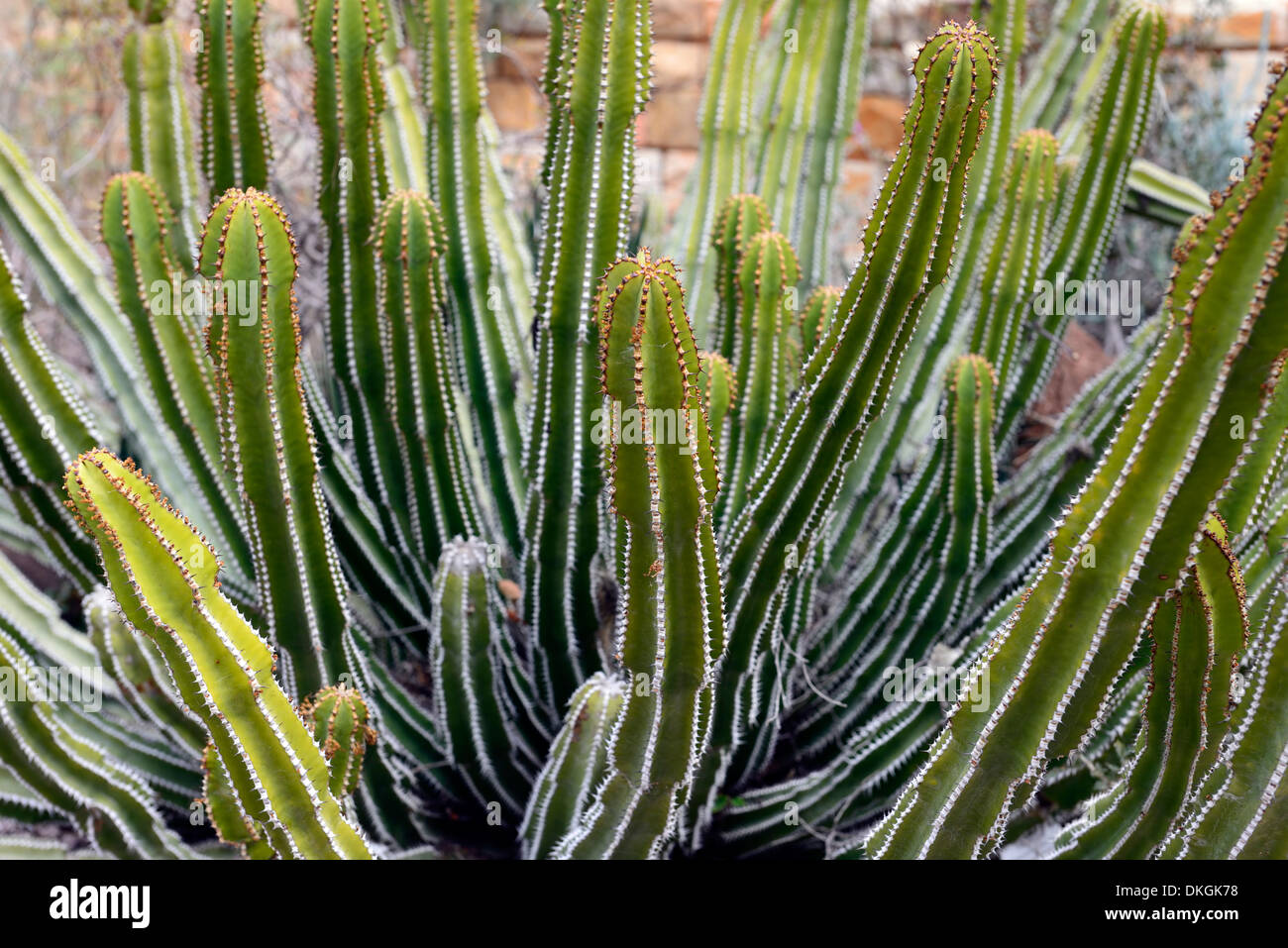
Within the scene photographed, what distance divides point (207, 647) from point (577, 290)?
102 centimetres

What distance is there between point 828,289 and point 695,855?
123cm

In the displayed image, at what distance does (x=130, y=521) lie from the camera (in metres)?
1.56

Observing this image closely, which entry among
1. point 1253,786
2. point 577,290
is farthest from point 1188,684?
point 577,290

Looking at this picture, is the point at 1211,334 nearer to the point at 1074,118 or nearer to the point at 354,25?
the point at 354,25

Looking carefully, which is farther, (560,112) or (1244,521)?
(560,112)

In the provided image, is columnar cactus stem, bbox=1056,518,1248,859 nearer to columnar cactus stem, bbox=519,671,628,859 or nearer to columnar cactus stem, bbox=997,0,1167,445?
columnar cactus stem, bbox=519,671,628,859

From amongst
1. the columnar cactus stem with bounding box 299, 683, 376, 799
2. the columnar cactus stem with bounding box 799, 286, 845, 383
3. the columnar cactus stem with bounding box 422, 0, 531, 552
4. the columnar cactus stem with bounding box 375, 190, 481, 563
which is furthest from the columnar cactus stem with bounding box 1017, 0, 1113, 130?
the columnar cactus stem with bounding box 299, 683, 376, 799

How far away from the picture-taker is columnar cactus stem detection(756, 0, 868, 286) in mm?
3320

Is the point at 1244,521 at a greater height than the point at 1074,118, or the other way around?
the point at 1074,118

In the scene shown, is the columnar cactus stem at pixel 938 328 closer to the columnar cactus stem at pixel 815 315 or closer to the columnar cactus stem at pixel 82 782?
the columnar cactus stem at pixel 815 315

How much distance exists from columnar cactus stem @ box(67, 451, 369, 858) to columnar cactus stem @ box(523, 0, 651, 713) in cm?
86
